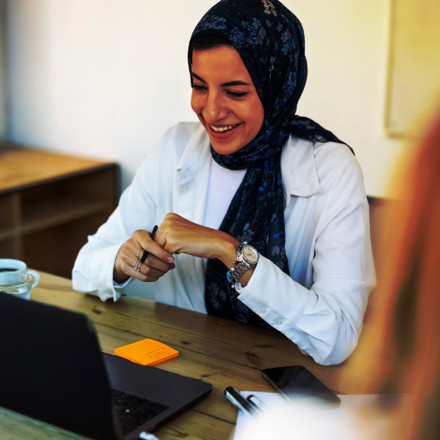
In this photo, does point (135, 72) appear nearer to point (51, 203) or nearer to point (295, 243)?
point (51, 203)

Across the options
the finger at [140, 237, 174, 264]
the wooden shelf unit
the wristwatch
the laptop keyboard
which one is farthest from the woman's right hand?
the wooden shelf unit

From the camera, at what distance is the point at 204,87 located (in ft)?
4.59

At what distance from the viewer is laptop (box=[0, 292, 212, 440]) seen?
71cm

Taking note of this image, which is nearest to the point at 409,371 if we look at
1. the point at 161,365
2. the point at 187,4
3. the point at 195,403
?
the point at 195,403

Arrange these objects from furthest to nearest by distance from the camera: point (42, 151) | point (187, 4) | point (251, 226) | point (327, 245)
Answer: point (42, 151)
point (187, 4)
point (251, 226)
point (327, 245)

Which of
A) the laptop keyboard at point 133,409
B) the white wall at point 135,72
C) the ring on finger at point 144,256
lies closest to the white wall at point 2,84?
the white wall at point 135,72

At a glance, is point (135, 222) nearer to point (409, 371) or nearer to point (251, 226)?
point (251, 226)

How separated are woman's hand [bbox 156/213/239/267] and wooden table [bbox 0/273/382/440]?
0.48 feet

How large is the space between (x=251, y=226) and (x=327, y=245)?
214mm

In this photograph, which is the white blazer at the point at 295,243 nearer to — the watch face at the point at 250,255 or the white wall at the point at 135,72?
the watch face at the point at 250,255

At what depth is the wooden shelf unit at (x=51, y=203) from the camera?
2.58 metres

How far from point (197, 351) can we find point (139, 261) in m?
0.27

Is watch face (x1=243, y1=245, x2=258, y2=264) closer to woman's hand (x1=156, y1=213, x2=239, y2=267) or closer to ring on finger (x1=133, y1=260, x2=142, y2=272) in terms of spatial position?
woman's hand (x1=156, y1=213, x2=239, y2=267)

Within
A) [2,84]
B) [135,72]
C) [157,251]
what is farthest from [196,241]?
[2,84]
